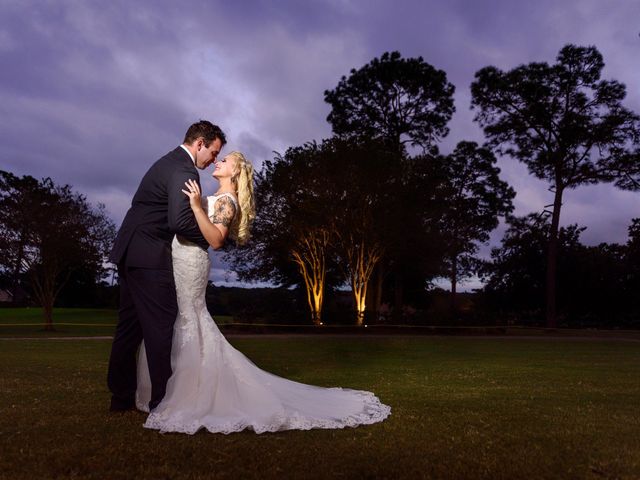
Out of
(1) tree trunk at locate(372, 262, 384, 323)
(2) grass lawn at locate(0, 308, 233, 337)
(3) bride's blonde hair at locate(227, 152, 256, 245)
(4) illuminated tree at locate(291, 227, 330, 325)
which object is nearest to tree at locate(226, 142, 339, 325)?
(4) illuminated tree at locate(291, 227, 330, 325)

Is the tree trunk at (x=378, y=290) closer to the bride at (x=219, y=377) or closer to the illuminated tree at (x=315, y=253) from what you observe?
the illuminated tree at (x=315, y=253)

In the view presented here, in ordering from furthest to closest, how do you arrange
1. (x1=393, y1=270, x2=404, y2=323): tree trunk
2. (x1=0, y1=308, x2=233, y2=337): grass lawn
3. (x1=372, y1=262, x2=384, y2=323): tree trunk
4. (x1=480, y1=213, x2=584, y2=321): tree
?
1. (x1=480, y1=213, x2=584, y2=321): tree
2. (x1=372, y1=262, x2=384, y2=323): tree trunk
3. (x1=393, y1=270, x2=404, y2=323): tree trunk
4. (x1=0, y1=308, x2=233, y2=337): grass lawn

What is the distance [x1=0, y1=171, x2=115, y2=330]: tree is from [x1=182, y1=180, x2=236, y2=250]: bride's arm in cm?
2574

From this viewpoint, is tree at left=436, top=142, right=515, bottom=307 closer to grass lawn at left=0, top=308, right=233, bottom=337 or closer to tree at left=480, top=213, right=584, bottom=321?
tree at left=480, top=213, right=584, bottom=321

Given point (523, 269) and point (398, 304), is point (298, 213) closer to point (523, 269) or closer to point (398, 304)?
point (398, 304)

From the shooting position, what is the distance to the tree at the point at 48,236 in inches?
1097

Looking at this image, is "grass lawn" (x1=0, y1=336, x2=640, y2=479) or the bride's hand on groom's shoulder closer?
"grass lawn" (x1=0, y1=336, x2=640, y2=479)

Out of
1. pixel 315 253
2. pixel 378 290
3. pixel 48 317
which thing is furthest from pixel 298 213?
pixel 48 317

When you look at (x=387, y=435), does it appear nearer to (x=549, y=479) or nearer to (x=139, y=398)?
(x=549, y=479)

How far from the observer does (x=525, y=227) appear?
3869 centimetres

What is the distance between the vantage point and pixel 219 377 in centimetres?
503

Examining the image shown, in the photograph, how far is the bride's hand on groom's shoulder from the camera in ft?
15.5

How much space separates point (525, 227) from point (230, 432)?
37336 millimetres

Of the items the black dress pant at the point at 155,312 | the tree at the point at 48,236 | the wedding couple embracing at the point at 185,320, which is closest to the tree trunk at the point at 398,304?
the tree at the point at 48,236
